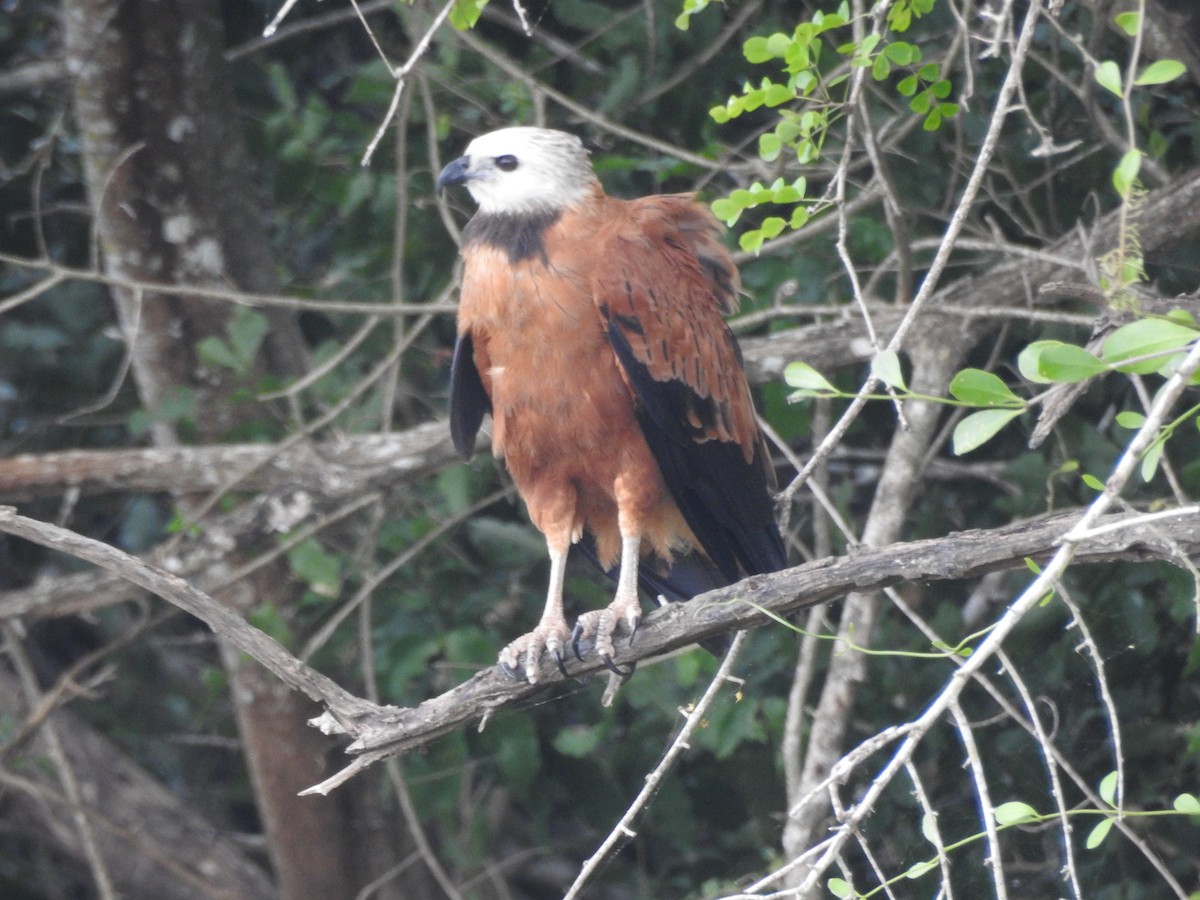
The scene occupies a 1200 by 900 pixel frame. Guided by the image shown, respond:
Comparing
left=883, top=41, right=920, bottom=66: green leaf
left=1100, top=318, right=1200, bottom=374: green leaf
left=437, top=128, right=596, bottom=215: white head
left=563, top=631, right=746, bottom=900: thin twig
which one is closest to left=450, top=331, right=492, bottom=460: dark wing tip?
left=437, top=128, right=596, bottom=215: white head

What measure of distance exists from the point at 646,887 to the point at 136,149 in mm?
3067

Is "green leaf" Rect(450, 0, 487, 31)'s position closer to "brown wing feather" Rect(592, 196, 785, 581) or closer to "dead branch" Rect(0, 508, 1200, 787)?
"brown wing feather" Rect(592, 196, 785, 581)

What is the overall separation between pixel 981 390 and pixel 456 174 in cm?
208

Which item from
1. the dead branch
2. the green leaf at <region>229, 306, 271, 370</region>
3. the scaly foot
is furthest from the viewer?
the green leaf at <region>229, 306, 271, 370</region>

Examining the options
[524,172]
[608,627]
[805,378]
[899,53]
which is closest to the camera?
[805,378]

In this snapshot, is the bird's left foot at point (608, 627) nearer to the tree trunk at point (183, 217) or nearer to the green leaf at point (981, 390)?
the green leaf at point (981, 390)

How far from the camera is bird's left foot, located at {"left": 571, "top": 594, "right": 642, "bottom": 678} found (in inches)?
119

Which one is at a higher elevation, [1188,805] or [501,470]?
[1188,805]

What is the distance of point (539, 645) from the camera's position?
10.4 ft

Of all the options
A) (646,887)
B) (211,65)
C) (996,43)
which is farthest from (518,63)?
(646,887)

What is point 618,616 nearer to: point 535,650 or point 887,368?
Answer: point 535,650

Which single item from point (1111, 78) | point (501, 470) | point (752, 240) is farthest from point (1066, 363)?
point (501, 470)

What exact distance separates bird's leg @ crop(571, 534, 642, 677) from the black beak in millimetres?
1019

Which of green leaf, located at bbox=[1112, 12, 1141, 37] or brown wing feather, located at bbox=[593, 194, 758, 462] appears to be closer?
green leaf, located at bbox=[1112, 12, 1141, 37]
